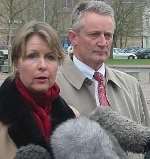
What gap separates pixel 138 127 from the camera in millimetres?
1961

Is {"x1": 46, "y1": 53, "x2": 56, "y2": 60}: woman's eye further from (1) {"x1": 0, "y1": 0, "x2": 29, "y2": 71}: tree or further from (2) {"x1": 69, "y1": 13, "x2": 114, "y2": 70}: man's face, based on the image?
(1) {"x1": 0, "y1": 0, "x2": 29, "y2": 71}: tree

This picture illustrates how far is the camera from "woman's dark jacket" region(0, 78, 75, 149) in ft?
6.83

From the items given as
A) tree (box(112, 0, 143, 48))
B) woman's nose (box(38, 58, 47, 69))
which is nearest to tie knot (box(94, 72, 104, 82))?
woman's nose (box(38, 58, 47, 69))

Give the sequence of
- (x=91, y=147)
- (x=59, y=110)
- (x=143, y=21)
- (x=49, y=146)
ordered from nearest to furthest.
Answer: (x=91, y=147)
(x=49, y=146)
(x=59, y=110)
(x=143, y=21)

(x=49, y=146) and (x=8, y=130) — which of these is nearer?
(x=49, y=146)

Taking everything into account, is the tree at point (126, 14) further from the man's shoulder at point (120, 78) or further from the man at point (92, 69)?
the man at point (92, 69)

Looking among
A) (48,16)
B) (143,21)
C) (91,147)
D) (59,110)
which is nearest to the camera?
(91,147)

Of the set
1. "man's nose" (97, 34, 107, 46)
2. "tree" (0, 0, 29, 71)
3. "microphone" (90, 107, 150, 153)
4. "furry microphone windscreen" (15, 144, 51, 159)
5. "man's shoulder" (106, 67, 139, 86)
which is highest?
"tree" (0, 0, 29, 71)

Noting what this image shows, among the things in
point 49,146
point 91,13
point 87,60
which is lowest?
point 49,146

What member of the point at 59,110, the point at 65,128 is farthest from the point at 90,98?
the point at 65,128

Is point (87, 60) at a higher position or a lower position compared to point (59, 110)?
higher

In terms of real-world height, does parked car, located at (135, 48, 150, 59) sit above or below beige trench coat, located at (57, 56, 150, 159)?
below

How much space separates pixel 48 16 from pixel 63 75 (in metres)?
33.8

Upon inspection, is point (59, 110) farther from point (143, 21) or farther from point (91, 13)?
point (143, 21)
